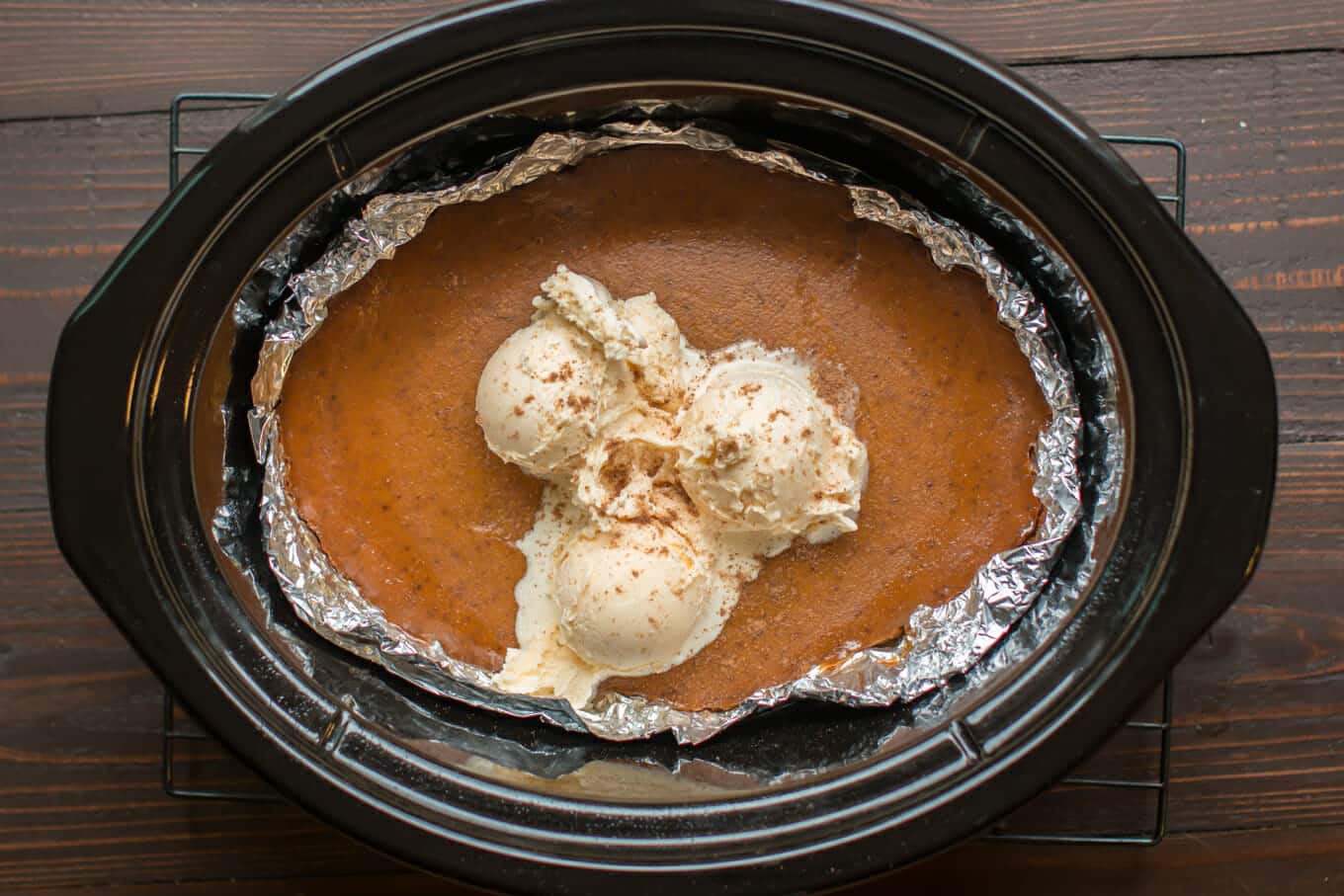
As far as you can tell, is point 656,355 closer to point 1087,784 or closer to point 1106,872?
point 1087,784

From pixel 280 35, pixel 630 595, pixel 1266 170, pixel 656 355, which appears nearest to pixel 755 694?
pixel 630 595

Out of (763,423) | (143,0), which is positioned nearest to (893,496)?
(763,423)

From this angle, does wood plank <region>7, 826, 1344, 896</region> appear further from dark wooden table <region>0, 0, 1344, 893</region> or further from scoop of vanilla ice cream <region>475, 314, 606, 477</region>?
scoop of vanilla ice cream <region>475, 314, 606, 477</region>

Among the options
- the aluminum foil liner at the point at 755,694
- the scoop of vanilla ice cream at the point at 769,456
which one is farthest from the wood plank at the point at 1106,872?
the scoop of vanilla ice cream at the point at 769,456

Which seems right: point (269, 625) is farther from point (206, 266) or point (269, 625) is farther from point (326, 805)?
point (206, 266)

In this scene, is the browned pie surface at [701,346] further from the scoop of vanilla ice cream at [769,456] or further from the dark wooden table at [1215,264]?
the dark wooden table at [1215,264]

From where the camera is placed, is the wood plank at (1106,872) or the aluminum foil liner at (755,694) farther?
the wood plank at (1106,872)
